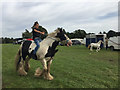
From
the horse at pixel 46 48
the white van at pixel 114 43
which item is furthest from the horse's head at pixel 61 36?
the white van at pixel 114 43

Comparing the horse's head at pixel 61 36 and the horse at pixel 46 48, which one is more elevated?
the horse's head at pixel 61 36

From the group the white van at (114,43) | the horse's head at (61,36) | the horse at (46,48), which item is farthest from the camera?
the white van at (114,43)

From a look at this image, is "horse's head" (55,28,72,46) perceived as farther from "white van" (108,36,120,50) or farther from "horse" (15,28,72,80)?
"white van" (108,36,120,50)

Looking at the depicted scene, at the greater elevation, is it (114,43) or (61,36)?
(61,36)

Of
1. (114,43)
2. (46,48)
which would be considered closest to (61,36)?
(46,48)

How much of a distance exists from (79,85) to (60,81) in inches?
27.7

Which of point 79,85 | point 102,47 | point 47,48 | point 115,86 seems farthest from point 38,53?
point 102,47

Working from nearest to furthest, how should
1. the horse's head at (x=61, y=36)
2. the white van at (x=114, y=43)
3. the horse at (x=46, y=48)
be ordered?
the horse at (x=46, y=48) → the horse's head at (x=61, y=36) → the white van at (x=114, y=43)

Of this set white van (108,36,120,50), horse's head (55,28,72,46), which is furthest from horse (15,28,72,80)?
white van (108,36,120,50)

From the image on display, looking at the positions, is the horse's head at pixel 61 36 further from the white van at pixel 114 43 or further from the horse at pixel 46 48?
the white van at pixel 114 43

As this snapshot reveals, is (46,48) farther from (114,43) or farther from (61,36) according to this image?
(114,43)

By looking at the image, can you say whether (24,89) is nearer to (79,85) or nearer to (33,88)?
(33,88)

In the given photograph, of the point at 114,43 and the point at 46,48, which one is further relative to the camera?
the point at 114,43

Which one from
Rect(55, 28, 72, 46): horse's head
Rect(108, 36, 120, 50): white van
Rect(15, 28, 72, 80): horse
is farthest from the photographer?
Rect(108, 36, 120, 50): white van
